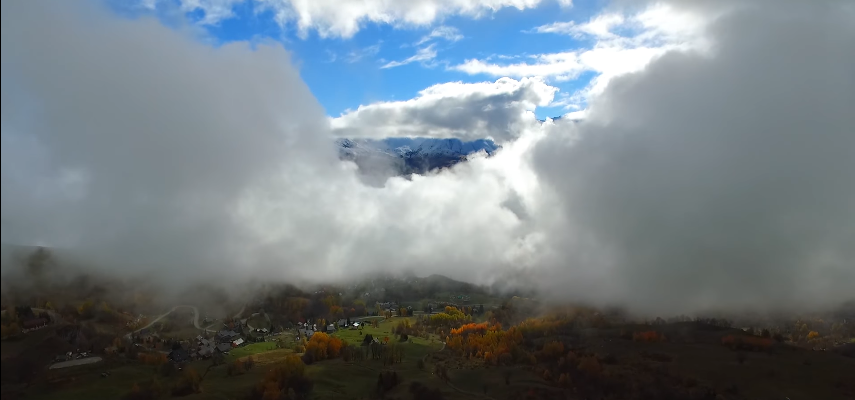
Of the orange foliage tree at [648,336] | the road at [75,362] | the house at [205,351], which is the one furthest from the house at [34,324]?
the orange foliage tree at [648,336]

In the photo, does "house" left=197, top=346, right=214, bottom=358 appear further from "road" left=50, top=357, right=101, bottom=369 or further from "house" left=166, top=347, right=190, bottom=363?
"road" left=50, top=357, right=101, bottom=369

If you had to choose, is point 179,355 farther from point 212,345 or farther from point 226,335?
point 226,335

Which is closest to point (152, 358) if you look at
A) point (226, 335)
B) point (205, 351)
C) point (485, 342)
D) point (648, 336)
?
point (205, 351)

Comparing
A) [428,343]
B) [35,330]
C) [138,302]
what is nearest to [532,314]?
[428,343]

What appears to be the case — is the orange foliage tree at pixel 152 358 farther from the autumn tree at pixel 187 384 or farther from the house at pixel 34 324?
the house at pixel 34 324

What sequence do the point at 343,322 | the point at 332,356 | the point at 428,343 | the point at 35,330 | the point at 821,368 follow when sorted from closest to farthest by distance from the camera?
1. the point at 35,330
2. the point at 821,368
3. the point at 332,356
4. the point at 428,343
5. the point at 343,322

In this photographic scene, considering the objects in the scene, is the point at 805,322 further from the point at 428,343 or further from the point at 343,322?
the point at 343,322

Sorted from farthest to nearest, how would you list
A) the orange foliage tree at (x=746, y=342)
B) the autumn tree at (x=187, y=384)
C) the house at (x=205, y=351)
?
the orange foliage tree at (x=746, y=342), the house at (x=205, y=351), the autumn tree at (x=187, y=384)

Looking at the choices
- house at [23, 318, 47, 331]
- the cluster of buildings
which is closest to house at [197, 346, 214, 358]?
the cluster of buildings
